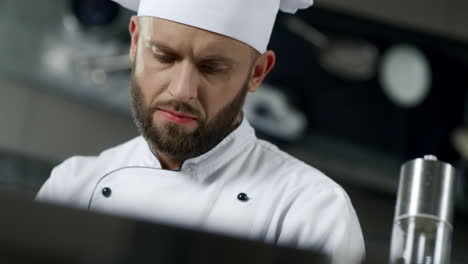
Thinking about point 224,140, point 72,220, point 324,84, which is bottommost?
point 72,220

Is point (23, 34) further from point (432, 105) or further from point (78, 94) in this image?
point (432, 105)

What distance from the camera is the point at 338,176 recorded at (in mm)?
3430

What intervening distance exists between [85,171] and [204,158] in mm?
161

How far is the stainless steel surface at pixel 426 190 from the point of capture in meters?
0.88

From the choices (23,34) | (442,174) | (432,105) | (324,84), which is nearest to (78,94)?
(23,34)

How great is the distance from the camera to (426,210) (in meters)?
0.88

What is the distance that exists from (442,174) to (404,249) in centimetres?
13

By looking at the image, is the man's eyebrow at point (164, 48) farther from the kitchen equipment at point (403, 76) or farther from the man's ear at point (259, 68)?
the kitchen equipment at point (403, 76)

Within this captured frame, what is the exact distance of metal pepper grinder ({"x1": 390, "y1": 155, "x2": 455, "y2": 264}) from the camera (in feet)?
2.79

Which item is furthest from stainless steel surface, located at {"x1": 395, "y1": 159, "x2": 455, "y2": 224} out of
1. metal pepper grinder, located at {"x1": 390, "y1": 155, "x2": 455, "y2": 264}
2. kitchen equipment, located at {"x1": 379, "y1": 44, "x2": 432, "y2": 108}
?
kitchen equipment, located at {"x1": 379, "y1": 44, "x2": 432, "y2": 108}

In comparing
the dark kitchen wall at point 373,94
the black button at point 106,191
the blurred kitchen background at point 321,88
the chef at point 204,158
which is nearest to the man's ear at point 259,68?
the chef at point 204,158

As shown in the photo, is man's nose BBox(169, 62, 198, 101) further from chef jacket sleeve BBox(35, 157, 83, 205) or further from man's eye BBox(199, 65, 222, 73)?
chef jacket sleeve BBox(35, 157, 83, 205)

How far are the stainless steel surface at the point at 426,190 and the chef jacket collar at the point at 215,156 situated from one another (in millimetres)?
284

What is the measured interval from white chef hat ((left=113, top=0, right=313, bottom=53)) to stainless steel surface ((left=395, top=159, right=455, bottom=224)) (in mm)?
304
